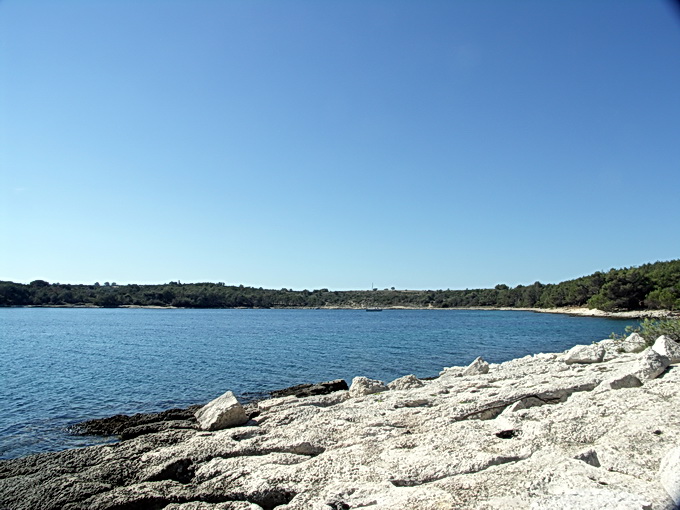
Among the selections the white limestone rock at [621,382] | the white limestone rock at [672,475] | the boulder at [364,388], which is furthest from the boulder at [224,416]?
the white limestone rock at [672,475]

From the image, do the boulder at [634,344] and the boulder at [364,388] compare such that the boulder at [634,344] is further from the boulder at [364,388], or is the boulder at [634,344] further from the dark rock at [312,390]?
the dark rock at [312,390]

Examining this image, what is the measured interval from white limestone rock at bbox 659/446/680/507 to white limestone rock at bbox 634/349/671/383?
6.93 metres

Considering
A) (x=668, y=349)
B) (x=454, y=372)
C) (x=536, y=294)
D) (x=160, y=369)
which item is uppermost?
(x=536, y=294)

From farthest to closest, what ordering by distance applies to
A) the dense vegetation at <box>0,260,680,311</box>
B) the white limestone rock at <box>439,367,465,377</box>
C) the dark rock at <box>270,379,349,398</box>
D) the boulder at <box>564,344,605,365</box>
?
the dense vegetation at <box>0,260,680,311</box> → the white limestone rock at <box>439,367,465,377</box> → the dark rock at <box>270,379,349,398</box> → the boulder at <box>564,344,605,365</box>

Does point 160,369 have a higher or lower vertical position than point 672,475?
lower

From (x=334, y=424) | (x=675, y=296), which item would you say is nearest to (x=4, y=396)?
(x=334, y=424)

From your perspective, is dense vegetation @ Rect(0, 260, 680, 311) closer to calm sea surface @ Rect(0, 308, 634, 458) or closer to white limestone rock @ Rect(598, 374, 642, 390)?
calm sea surface @ Rect(0, 308, 634, 458)

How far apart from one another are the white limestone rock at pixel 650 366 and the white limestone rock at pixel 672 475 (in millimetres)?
6929

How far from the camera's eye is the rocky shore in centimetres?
663

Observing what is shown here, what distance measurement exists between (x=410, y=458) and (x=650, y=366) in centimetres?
808

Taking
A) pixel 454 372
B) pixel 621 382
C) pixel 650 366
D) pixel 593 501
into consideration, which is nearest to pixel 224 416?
pixel 593 501

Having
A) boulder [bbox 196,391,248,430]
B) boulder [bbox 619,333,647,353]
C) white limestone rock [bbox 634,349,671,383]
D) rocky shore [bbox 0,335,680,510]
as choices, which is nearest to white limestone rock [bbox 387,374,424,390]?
rocky shore [bbox 0,335,680,510]

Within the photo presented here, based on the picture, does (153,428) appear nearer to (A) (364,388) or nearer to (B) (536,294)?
(A) (364,388)

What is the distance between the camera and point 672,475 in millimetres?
5934
